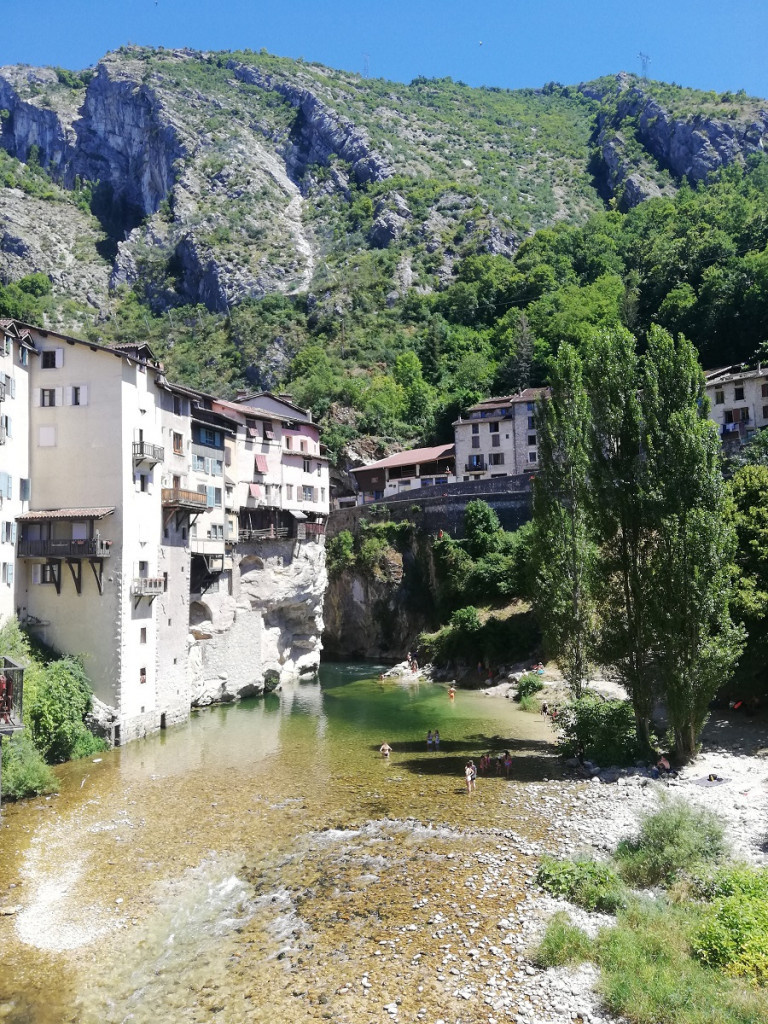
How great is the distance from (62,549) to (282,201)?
143m

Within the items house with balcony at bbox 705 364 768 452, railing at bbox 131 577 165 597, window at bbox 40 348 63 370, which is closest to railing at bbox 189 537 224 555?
railing at bbox 131 577 165 597

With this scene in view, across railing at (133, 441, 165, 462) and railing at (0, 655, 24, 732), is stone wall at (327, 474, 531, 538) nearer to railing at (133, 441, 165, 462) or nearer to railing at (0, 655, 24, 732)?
railing at (133, 441, 165, 462)

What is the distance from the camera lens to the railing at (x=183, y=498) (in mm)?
44562

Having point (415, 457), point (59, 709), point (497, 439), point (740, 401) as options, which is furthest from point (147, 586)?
point (740, 401)

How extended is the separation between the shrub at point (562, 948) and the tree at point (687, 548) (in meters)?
14.9

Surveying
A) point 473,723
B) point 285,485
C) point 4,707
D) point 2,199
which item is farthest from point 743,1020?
point 2,199

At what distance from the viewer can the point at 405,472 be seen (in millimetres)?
92312

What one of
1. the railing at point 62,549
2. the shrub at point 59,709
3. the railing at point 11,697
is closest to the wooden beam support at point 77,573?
the railing at point 62,549

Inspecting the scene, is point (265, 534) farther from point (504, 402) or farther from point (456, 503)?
point (504, 402)

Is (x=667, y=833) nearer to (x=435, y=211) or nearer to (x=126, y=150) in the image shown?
(x=435, y=211)

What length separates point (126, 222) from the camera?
168 meters

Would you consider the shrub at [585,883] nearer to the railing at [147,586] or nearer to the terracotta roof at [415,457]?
the railing at [147,586]

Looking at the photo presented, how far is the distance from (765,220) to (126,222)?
13015 cm

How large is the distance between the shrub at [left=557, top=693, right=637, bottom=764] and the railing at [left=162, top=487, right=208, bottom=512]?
24861mm
